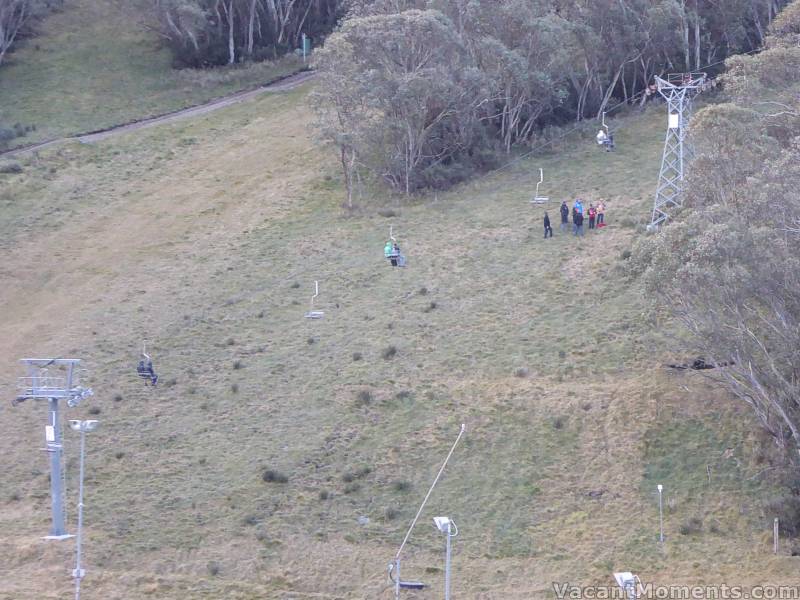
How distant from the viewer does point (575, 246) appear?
45375 mm

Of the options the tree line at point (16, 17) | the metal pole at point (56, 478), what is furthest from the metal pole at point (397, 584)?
the tree line at point (16, 17)

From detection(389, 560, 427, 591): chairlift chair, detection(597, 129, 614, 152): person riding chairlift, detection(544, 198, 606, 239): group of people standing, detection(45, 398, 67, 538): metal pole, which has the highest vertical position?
detection(597, 129, 614, 152): person riding chairlift

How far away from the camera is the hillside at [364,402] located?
30.2m

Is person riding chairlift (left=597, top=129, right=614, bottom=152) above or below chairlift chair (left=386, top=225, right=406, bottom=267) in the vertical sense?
above

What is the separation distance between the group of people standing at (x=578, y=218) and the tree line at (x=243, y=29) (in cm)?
2753

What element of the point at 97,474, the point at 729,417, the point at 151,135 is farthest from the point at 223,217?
the point at 729,417

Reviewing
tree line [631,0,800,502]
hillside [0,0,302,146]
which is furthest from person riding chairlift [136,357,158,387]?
hillside [0,0,302,146]

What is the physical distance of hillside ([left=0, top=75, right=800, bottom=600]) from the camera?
30203 mm

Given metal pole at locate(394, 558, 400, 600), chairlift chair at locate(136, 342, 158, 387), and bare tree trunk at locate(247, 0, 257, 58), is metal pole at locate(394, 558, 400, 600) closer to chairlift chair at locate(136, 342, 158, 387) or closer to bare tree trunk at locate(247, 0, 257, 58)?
chairlift chair at locate(136, 342, 158, 387)

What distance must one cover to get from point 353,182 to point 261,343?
1600 centimetres

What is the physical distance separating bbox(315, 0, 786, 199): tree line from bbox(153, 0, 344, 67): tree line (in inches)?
537

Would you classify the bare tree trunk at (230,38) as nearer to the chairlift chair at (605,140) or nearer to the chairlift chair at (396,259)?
the chairlift chair at (605,140)

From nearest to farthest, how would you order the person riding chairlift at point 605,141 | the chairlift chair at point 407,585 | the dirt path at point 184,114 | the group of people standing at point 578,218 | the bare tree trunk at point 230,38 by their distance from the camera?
the chairlift chair at point 407,585 < the group of people standing at point 578,218 < the person riding chairlift at point 605,141 < the dirt path at point 184,114 < the bare tree trunk at point 230,38

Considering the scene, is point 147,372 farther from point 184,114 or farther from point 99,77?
point 99,77
